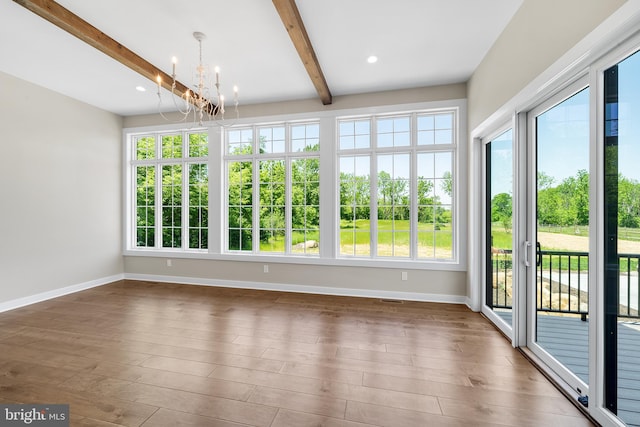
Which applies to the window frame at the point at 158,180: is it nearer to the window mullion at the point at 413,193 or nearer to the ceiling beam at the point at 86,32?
the ceiling beam at the point at 86,32

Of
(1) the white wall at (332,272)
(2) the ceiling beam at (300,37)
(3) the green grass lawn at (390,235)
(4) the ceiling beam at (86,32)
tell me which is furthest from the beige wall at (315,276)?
(4) the ceiling beam at (86,32)

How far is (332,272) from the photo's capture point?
4.22 metres

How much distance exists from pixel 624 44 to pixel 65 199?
251 inches

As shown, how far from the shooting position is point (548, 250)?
2275 millimetres

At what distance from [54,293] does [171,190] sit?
90.3 inches

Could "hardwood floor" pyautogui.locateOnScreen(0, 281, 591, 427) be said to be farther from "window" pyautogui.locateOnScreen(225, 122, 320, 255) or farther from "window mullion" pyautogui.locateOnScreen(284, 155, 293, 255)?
"window" pyautogui.locateOnScreen(225, 122, 320, 255)

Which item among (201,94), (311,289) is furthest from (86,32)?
(311,289)

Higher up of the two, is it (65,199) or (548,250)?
(65,199)

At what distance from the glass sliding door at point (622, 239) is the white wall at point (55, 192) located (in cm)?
619

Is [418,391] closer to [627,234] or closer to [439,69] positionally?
[627,234]

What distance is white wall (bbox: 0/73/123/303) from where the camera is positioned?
360 centimetres

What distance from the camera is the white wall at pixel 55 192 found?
3600 millimetres

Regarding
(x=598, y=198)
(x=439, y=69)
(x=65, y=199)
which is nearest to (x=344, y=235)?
(x=439, y=69)

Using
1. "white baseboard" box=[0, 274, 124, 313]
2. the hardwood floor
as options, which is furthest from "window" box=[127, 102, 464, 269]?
the hardwood floor
